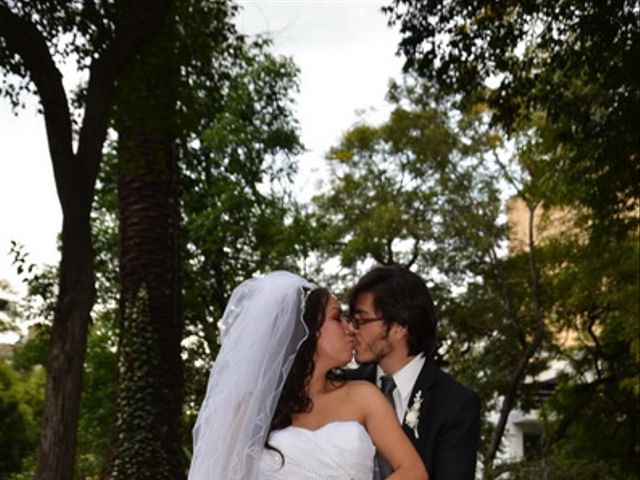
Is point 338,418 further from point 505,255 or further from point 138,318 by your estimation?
point 505,255

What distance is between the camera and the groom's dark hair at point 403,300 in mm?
5176

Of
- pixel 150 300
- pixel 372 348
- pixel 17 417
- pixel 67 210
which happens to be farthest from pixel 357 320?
pixel 17 417

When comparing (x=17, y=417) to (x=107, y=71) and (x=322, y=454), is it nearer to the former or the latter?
(x=107, y=71)

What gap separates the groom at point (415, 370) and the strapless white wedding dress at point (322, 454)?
0.46 ft

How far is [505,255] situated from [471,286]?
1.33 m

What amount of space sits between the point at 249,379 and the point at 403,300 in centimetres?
80

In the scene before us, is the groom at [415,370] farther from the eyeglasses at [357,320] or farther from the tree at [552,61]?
the tree at [552,61]

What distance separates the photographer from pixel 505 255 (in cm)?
3014

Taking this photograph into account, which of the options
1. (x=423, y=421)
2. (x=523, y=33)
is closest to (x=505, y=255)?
(x=523, y=33)

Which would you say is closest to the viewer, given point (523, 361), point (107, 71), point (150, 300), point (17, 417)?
point (107, 71)

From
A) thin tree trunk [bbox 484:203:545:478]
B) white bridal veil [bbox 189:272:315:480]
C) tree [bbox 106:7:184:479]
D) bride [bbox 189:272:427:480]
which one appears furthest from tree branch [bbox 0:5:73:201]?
thin tree trunk [bbox 484:203:545:478]

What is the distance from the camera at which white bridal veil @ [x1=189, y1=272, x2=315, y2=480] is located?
505cm

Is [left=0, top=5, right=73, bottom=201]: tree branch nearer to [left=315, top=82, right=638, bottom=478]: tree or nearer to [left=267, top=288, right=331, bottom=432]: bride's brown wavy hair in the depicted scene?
[left=267, top=288, right=331, bottom=432]: bride's brown wavy hair

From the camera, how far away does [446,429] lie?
202 inches
